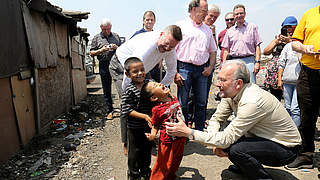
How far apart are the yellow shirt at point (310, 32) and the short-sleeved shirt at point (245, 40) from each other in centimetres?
137

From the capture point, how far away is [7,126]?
10.8 ft

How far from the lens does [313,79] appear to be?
2.78m

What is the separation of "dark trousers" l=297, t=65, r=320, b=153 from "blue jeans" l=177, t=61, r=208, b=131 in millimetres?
1406

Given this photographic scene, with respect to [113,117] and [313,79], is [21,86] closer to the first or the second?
[113,117]

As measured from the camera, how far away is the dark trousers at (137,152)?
256 cm

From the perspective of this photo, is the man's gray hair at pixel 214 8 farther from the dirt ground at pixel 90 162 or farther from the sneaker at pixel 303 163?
the sneaker at pixel 303 163

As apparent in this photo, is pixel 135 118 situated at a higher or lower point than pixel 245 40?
lower

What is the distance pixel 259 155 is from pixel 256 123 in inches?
13.9

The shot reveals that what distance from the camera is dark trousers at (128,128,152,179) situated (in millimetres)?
2562

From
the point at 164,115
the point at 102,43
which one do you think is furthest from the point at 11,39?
the point at 164,115

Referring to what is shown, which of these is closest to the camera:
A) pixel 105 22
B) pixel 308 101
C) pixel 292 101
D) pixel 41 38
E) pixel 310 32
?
pixel 310 32

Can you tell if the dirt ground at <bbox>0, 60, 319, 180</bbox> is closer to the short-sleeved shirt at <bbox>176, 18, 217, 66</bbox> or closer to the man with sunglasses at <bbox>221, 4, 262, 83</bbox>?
the short-sleeved shirt at <bbox>176, 18, 217, 66</bbox>

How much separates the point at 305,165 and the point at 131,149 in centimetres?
239

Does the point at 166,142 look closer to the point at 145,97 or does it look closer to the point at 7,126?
the point at 145,97
